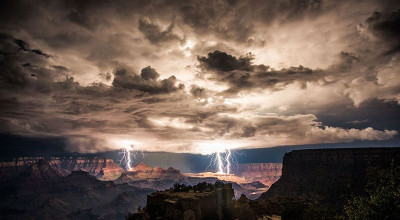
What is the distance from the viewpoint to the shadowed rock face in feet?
389

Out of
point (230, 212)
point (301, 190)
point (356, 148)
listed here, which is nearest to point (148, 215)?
point (230, 212)

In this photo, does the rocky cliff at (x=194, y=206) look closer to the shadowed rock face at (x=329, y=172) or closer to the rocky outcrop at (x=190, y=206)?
the rocky outcrop at (x=190, y=206)

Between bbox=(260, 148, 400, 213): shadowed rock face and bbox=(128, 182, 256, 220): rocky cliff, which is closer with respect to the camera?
bbox=(128, 182, 256, 220): rocky cliff

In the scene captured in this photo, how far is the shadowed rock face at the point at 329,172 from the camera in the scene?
119 meters

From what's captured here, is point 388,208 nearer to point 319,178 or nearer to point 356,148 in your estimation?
point 319,178

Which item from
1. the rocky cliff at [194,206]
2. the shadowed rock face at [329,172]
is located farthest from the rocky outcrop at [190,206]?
the shadowed rock face at [329,172]

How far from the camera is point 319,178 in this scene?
14788 cm

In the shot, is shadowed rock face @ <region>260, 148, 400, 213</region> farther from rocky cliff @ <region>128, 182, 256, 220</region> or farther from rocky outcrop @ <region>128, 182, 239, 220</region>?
rocky outcrop @ <region>128, 182, 239, 220</region>

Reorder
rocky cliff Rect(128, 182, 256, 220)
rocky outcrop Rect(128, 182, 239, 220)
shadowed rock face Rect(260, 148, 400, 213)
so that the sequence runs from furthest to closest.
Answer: shadowed rock face Rect(260, 148, 400, 213) < rocky cliff Rect(128, 182, 256, 220) < rocky outcrop Rect(128, 182, 239, 220)

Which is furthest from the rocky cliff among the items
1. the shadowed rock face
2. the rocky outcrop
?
the shadowed rock face

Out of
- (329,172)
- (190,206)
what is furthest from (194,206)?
(329,172)

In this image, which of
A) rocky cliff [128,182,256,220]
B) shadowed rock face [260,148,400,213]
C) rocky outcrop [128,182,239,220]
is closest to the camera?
rocky outcrop [128,182,239,220]

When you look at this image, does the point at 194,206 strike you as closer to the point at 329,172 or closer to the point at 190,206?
the point at 190,206

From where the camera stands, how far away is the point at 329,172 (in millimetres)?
150000
